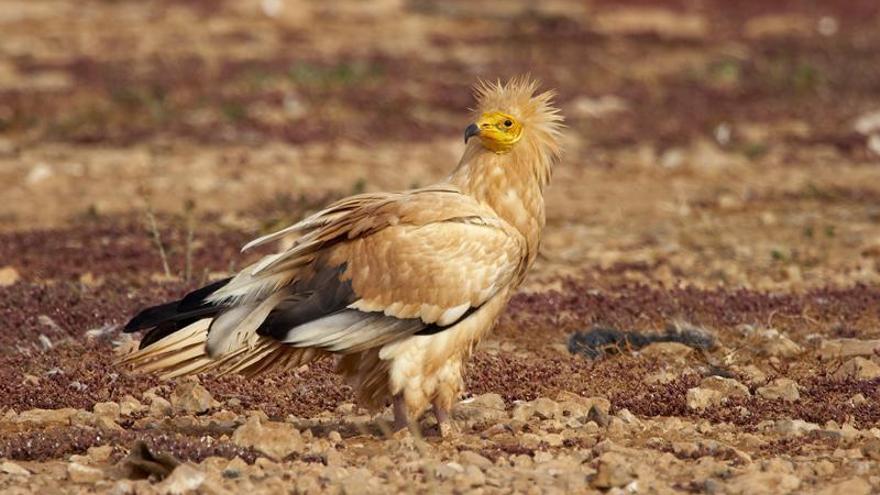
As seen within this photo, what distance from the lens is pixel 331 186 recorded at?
15578 mm

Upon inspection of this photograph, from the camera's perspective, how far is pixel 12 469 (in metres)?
6.41

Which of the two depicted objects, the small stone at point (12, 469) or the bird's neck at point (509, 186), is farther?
the bird's neck at point (509, 186)

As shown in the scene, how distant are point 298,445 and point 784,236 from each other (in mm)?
7197

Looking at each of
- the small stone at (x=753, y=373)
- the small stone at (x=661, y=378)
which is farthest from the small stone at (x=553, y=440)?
the small stone at (x=753, y=373)

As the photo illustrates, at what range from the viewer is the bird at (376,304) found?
688 cm

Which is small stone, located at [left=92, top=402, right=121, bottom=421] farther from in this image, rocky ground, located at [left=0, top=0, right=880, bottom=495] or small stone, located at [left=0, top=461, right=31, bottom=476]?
small stone, located at [left=0, top=461, right=31, bottom=476]

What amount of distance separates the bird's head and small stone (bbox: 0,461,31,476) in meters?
2.34

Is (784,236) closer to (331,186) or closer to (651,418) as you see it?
(331,186)

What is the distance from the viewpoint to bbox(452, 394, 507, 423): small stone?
7.51 m

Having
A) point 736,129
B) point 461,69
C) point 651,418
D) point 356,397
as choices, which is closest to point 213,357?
point 356,397

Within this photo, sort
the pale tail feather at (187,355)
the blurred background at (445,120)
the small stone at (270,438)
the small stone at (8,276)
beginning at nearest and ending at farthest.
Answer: the small stone at (270,438)
the pale tail feather at (187,355)
the small stone at (8,276)
the blurred background at (445,120)

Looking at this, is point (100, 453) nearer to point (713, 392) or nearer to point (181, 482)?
point (181, 482)

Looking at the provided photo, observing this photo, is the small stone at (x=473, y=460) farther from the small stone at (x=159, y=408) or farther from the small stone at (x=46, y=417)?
the small stone at (x=46, y=417)

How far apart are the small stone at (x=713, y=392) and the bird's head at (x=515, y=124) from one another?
124 cm
